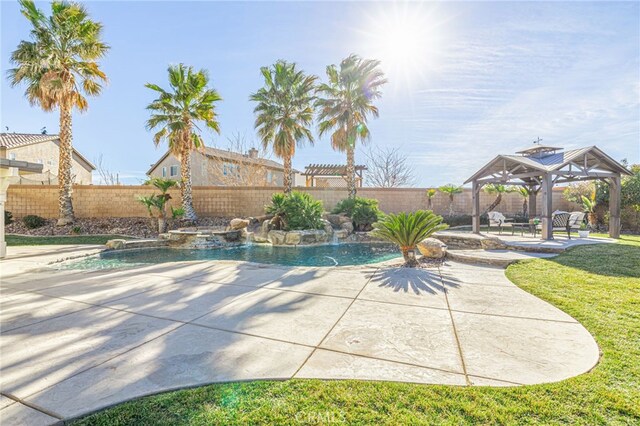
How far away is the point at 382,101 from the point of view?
52.8 ft

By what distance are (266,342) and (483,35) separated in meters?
10.2

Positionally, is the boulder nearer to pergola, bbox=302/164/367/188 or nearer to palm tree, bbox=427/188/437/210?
palm tree, bbox=427/188/437/210

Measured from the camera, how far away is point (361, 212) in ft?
48.1

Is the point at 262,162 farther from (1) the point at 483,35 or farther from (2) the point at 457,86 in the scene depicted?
(1) the point at 483,35

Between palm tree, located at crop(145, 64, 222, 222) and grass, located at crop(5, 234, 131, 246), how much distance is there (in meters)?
5.36

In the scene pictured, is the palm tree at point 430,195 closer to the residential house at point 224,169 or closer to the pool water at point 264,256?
the pool water at point 264,256

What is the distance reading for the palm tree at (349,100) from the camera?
51.1 feet

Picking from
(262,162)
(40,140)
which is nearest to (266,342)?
(262,162)

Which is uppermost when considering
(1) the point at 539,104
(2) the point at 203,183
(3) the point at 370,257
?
(1) the point at 539,104

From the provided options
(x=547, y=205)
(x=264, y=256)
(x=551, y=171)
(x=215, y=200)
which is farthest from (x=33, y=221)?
(x=551, y=171)

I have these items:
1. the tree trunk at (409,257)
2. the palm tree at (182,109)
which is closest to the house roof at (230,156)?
the palm tree at (182,109)

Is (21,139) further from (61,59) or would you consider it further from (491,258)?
(491,258)

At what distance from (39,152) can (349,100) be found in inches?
1014

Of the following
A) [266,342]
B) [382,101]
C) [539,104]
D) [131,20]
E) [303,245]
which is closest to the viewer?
[266,342]
